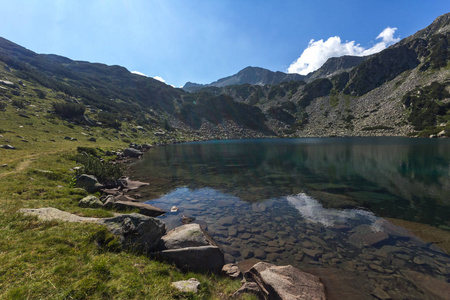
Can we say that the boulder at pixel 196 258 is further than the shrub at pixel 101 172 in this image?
No

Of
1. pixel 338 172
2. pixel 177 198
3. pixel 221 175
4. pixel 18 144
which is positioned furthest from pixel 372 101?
pixel 18 144

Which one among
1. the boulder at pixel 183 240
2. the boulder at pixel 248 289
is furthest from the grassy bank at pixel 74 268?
the boulder at pixel 183 240

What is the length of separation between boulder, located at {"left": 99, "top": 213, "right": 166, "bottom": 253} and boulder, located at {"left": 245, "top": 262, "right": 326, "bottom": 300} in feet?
16.8

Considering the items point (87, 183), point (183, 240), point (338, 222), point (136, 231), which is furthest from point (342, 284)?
point (87, 183)

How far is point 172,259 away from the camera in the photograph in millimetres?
9102

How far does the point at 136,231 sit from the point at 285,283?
7.36 m

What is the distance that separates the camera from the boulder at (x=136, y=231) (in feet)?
29.0

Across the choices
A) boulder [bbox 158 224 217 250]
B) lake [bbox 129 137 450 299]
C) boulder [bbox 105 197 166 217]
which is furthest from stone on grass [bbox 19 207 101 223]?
lake [bbox 129 137 450 299]

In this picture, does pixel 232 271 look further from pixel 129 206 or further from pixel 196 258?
pixel 129 206

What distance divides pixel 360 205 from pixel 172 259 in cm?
1919

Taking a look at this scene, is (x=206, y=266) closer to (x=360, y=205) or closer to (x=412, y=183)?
(x=360, y=205)

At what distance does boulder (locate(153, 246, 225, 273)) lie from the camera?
9.08 meters

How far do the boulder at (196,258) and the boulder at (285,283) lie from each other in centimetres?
171

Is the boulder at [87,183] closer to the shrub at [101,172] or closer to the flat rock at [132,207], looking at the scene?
the shrub at [101,172]
